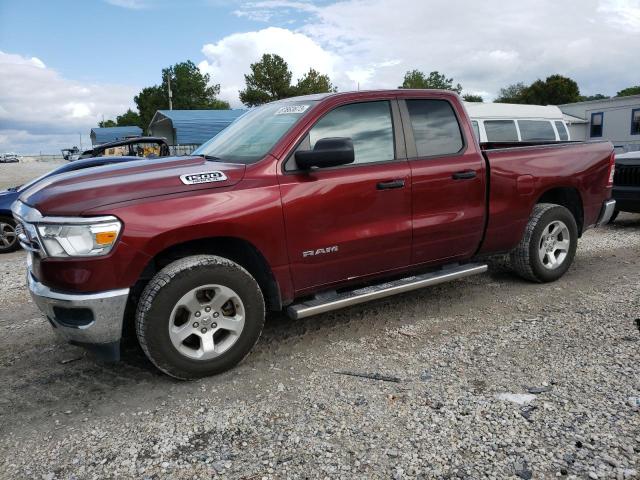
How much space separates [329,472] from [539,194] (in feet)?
11.5

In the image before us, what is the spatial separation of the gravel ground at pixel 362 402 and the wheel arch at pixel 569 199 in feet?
3.46

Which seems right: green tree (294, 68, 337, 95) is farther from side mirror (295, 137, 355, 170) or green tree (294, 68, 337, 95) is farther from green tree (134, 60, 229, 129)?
side mirror (295, 137, 355, 170)

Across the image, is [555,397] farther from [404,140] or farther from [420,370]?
[404,140]

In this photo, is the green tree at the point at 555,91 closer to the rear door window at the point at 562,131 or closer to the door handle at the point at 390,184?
the rear door window at the point at 562,131

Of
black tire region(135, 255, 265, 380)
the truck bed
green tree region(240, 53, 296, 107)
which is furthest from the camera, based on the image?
green tree region(240, 53, 296, 107)

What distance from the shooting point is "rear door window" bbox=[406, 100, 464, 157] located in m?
4.13

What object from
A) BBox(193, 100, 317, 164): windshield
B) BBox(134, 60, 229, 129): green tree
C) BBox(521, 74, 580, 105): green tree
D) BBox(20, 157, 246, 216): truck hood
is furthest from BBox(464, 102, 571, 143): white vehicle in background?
BBox(134, 60, 229, 129): green tree

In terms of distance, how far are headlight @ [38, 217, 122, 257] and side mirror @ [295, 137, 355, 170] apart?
1244 mm

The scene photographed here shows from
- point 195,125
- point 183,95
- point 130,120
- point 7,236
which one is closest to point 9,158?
point 130,120

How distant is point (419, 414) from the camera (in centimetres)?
280

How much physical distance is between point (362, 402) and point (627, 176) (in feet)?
23.2

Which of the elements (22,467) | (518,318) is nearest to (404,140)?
(518,318)

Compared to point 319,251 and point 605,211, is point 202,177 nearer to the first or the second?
point 319,251

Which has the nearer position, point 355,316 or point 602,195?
point 355,316
